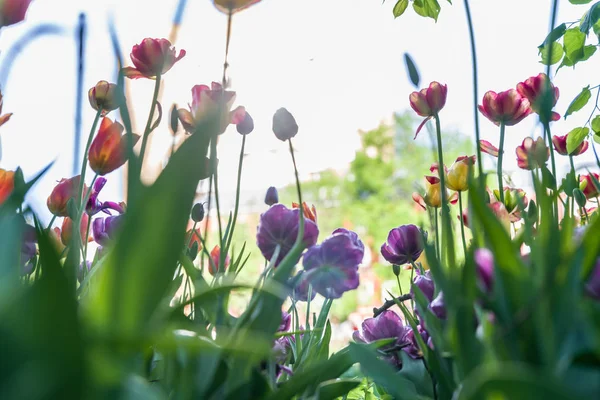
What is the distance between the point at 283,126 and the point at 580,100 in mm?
528

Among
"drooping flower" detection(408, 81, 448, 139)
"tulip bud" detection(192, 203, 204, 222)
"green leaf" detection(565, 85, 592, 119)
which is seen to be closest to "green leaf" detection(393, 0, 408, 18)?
"drooping flower" detection(408, 81, 448, 139)

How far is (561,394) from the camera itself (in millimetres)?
199

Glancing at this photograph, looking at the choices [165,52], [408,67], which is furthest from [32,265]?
[408,67]

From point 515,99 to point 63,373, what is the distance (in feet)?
2.15

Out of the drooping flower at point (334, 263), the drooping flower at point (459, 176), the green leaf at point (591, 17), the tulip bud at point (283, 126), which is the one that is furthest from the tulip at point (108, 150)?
the green leaf at point (591, 17)

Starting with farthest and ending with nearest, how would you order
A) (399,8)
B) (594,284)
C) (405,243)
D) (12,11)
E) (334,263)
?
(399,8) < (405,243) < (12,11) < (334,263) < (594,284)

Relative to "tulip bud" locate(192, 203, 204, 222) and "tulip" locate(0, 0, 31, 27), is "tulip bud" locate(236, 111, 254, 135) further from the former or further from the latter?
"tulip" locate(0, 0, 31, 27)

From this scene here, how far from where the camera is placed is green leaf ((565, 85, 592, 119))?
2.74ft

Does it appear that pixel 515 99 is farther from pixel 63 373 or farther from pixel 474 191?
pixel 63 373

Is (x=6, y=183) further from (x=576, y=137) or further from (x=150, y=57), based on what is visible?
(x=576, y=137)

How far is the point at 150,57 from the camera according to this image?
0.65 meters

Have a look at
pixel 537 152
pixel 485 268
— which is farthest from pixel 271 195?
pixel 485 268

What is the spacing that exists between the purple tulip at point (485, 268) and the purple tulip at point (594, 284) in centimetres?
5

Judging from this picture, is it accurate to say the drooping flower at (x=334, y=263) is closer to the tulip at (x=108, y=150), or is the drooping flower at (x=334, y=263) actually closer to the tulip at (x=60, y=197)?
the tulip at (x=108, y=150)
